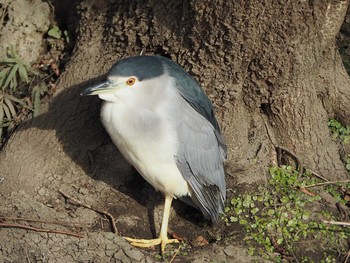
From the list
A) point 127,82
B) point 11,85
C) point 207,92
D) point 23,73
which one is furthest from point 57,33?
point 127,82

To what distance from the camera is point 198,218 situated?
4.46 m

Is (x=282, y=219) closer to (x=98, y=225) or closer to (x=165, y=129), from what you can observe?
(x=165, y=129)

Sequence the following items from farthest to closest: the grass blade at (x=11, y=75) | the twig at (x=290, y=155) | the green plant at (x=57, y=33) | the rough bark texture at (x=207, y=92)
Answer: the green plant at (x=57, y=33)
the grass blade at (x=11, y=75)
the twig at (x=290, y=155)
the rough bark texture at (x=207, y=92)

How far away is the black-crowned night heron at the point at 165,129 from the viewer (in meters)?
3.84

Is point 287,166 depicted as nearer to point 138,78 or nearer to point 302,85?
point 302,85

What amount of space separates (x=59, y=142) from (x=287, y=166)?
5.32 ft

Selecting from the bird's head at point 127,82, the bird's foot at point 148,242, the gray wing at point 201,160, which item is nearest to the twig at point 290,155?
the gray wing at point 201,160

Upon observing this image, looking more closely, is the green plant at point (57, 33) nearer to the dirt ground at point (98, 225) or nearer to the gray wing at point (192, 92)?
the dirt ground at point (98, 225)

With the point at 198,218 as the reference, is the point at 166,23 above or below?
above

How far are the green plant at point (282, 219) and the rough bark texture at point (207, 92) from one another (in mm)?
122

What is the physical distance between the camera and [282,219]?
13.9 feet

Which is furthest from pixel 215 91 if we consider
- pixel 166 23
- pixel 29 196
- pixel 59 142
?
pixel 29 196

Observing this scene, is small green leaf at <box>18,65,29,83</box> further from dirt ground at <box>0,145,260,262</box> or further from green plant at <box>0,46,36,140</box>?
dirt ground at <box>0,145,260,262</box>

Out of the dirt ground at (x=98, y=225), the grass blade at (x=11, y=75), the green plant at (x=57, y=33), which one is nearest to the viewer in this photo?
the dirt ground at (x=98, y=225)
